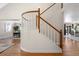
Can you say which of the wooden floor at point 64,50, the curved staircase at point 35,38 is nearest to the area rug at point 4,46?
the wooden floor at point 64,50

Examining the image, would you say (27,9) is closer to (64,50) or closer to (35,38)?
(35,38)

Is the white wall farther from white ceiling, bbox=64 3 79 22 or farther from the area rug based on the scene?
the area rug

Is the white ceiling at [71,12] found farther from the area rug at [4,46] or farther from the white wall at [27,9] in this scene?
the area rug at [4,46]

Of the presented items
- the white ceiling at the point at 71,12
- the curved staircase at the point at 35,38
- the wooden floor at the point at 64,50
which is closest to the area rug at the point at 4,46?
the wooden floor at the point at 64,50

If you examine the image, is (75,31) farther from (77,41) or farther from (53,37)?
(53,37)

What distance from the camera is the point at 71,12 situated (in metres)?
1.73

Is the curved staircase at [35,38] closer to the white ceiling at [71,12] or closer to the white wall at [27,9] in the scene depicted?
the white wall at [27,9]

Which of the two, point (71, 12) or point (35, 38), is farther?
point (35, 38)

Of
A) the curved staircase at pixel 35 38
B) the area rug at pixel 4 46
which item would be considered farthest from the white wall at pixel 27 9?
the area rug at pixel 4 46

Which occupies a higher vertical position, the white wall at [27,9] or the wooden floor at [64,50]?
the white wall at [27,9]

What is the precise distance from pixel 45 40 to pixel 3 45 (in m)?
0.79

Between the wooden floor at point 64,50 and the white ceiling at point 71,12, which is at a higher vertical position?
the white ceiling at point 71,12

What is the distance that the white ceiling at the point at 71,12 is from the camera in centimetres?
173

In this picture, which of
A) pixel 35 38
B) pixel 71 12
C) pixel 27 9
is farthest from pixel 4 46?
pixel 71 12
